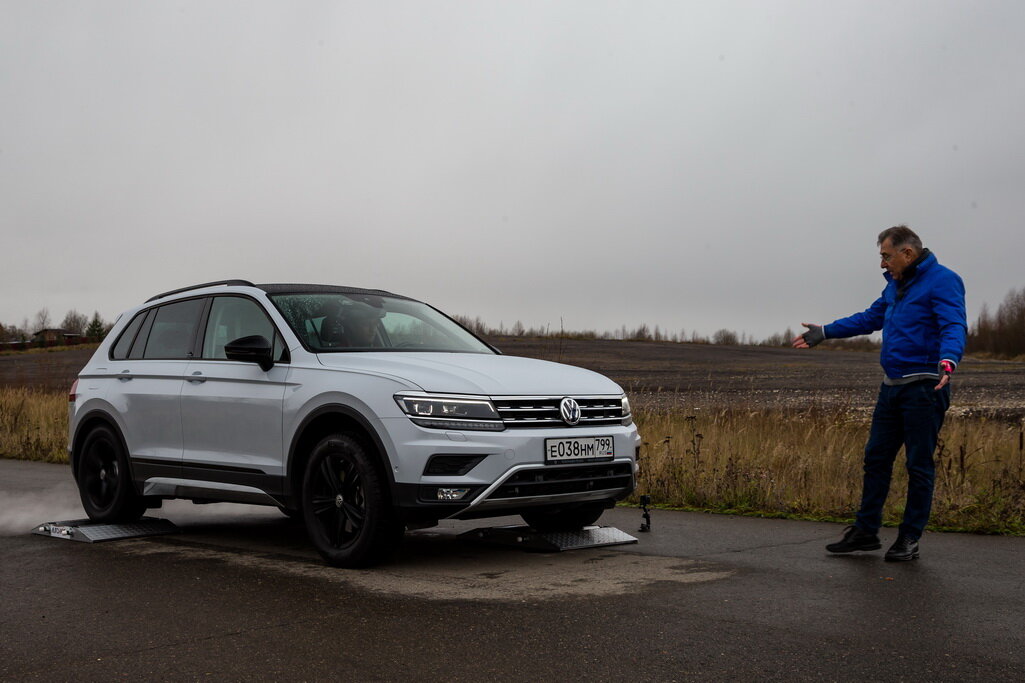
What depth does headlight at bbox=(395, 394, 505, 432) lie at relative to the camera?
6.40m

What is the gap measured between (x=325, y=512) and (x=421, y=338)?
160 centimetres

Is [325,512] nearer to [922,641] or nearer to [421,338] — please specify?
[421,338]

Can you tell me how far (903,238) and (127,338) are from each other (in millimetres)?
6148

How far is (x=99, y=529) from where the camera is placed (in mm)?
8438

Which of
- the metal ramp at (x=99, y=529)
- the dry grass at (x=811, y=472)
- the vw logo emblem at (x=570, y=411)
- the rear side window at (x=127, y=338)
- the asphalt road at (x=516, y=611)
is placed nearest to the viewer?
the asphalt road at (x=516, y=611)

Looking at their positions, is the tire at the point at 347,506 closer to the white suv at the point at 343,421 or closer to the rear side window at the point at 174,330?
the white suv at the point at 343,421

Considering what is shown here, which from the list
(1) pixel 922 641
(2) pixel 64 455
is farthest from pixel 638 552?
(2) pixel 64 455

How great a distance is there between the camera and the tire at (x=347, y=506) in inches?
257

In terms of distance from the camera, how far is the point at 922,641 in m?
4.96

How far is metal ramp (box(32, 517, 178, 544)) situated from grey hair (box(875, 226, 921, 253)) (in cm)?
584

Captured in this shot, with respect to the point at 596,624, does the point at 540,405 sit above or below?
above

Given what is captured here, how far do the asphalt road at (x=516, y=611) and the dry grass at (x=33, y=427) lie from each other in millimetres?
8932

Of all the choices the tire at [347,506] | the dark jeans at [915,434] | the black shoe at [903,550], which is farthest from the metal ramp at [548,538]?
the dark jeans at [915,434]

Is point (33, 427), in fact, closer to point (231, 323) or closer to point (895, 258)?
point (231, 323)
